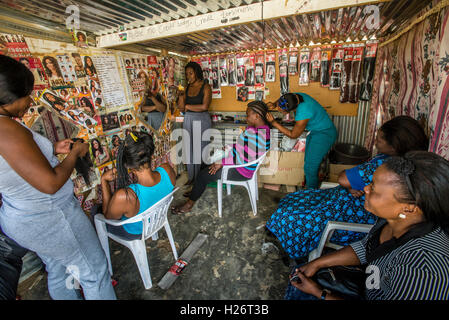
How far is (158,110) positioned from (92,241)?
2409mm

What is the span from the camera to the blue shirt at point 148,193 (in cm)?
171

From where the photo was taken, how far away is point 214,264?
7.27 feet

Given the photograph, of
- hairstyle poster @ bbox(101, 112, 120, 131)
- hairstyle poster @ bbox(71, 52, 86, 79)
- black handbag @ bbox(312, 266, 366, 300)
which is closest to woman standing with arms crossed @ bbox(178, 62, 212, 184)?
hairstyle poster @ bbox(101, 112, 120, 131)

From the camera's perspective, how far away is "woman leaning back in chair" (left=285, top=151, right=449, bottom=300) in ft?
2.69

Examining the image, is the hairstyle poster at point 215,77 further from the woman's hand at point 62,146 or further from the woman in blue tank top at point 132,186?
the woman's hand at point 62,146

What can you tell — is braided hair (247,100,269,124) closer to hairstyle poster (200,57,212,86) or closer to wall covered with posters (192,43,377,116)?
wall covered with posters (192,43,377,116)

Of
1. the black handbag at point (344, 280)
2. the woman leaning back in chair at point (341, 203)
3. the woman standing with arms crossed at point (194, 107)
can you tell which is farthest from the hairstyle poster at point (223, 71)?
the black handbag at point (344, 280)

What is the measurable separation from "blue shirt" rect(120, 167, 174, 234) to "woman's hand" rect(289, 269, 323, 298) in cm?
126

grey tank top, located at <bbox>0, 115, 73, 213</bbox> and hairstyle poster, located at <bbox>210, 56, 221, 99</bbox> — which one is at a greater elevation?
hairstyle poster, located at <bbox>210, 56, 221, 99</bbox>

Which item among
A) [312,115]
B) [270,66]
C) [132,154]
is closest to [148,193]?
[132,154]

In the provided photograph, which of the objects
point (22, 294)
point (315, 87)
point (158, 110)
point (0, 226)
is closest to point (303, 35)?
point (315, 87)

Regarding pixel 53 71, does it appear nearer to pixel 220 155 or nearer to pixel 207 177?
pixel 207 177

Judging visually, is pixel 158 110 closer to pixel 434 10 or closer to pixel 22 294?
pixel 22 294

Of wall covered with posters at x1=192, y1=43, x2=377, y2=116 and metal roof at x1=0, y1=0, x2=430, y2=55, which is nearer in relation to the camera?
metal roof at x1=0, y1=0, x2=430, y2=55
